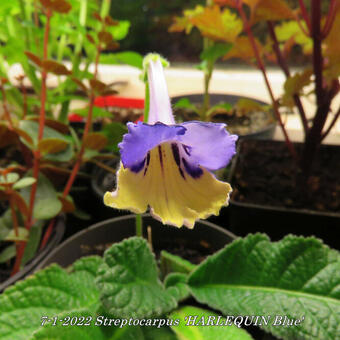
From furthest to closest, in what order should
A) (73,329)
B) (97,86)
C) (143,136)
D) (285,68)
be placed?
(285,68)
(97,86)
(73,329)
(143,136)

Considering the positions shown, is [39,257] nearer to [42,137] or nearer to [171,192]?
[42,137]

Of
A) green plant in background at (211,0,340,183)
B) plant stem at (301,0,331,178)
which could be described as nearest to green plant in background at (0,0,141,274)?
green plant in background at (211,0,340,183)

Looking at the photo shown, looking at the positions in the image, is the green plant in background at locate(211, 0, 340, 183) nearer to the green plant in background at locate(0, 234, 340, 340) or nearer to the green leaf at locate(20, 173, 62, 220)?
the green plant in background at locate(0, 234, 340, 340)

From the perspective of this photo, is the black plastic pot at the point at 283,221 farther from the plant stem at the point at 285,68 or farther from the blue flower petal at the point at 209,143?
the blue flower petal at the point at 209,143

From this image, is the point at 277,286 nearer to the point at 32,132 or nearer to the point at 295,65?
the point at 32,132

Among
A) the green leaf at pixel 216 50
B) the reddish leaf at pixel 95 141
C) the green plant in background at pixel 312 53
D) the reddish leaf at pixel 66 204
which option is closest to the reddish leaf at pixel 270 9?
the green plant in background at pixel 312 53

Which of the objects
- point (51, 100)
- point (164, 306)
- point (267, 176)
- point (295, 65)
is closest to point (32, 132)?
point (51, 100)

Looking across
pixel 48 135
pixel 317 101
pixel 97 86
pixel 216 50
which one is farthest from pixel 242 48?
pixel 48 135
